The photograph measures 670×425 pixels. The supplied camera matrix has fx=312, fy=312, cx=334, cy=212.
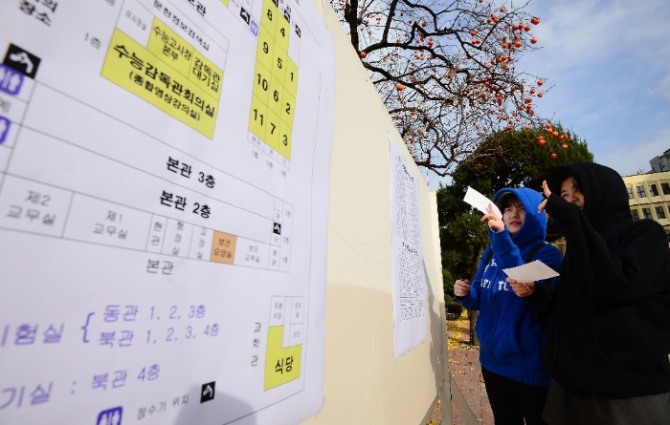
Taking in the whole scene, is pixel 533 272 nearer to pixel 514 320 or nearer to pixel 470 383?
pixel 514 320

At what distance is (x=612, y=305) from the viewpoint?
1142 millimetres

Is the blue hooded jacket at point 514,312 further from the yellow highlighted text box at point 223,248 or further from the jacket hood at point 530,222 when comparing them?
the yellow highlighted text box at point 223,248

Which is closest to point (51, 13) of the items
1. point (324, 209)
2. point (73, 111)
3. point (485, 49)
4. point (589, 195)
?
point (73, 111)

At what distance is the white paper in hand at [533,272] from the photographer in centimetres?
107

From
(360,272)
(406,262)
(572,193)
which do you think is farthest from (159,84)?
(572,193)

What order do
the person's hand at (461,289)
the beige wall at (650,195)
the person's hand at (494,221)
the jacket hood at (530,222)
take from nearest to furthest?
the person's hand at (494,221)
the jacket hood at (530,222)
the person's hand at (461,289)
the beige wall at (650,195)

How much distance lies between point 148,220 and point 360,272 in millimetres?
641

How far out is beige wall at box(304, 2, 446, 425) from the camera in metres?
0.73

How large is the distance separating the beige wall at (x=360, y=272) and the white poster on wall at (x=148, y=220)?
0.17 m

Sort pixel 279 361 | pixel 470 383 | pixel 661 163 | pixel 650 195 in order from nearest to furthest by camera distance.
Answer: pixel 279 361
pixel 470 383
pixel 650 195
pixel 661 163

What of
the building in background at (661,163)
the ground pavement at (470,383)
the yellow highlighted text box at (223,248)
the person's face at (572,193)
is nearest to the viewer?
the yellow highlighted text box at (223,248)

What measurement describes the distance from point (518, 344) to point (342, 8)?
162 inches

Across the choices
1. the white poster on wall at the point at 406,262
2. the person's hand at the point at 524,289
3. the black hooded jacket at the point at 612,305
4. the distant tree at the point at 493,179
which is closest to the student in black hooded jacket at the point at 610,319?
the black hooded jacket at the point at 612,305

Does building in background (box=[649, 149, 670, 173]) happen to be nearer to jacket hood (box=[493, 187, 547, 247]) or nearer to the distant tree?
the distant tree
